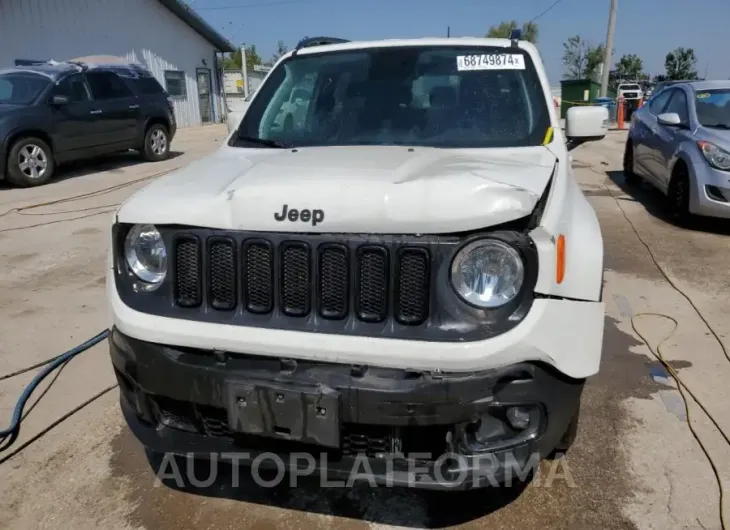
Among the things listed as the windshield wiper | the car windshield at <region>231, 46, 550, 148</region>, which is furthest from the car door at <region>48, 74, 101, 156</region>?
the windshield wiper

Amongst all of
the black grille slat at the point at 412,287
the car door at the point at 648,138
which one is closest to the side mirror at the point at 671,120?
the car door at the point at 648,138

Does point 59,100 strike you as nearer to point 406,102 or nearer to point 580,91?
point 406,102

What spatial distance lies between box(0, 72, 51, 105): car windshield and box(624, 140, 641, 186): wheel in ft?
31.3

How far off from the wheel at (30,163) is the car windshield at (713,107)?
9.63m

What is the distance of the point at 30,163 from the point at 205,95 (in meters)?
14.7

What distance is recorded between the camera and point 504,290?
2.12m

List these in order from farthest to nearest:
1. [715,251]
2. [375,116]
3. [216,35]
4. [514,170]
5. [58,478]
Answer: [216,35] < [715,251] < [375,116] < [58,478] < [514,170]

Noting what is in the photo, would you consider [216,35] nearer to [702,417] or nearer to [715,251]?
[715,251]

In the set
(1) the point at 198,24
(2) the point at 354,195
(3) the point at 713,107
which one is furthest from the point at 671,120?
(1) the point at 198,24

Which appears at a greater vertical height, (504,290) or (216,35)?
(216,35)

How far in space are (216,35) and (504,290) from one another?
77.7 feet

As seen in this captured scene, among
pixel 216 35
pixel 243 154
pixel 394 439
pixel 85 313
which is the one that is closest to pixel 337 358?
pixel 394 439

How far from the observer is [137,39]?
20.0 metres

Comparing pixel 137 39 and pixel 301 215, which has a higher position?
pixel 137 39
